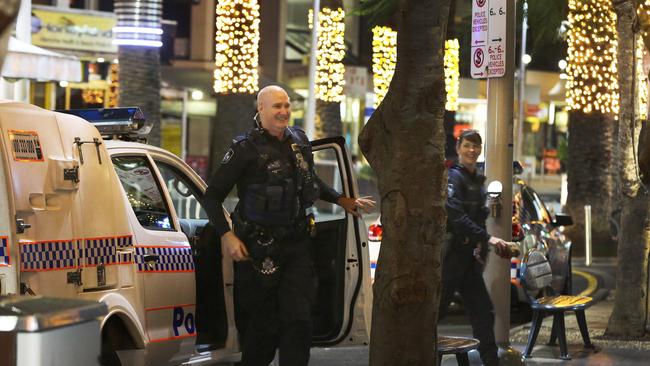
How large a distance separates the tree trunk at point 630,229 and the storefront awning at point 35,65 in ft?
20.5

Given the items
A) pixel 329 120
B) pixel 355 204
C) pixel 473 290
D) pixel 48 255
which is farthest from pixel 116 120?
pixel 329 120

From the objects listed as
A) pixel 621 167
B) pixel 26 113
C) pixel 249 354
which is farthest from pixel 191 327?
pixel 621 167

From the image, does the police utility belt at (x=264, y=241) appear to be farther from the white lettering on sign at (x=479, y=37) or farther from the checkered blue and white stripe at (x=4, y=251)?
the white lettering on sign at (x=479, y=37)

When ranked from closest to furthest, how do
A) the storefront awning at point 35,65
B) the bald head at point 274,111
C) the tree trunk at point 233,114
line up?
the bald head at point 274,111 < the storefront awning at point 35,65 < the tree trunk at point 233,114

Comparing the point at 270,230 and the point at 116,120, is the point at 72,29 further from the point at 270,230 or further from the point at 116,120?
the point at 270,230

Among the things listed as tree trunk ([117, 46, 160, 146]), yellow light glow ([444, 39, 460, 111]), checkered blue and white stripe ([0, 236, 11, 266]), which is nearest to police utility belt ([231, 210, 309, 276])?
checkered blue and white stripe ([0, 236, 11, 266])

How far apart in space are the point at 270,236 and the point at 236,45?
1410 cm

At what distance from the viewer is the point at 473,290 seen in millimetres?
9031

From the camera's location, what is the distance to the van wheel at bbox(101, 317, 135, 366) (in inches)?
286

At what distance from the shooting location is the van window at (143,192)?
7988 millimetres

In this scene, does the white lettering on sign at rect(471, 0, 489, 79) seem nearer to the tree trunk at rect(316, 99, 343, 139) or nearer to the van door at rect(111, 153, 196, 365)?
the van door at rect(111, 153, 196, 365)

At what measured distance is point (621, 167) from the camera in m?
12.1

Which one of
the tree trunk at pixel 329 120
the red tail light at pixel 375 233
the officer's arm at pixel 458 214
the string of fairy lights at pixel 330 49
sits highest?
the string of fairy lights at pixel 330 49

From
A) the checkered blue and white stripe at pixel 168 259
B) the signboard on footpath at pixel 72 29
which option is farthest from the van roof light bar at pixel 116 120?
the signboard on footpath at pixel 72 29
